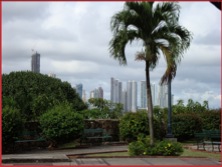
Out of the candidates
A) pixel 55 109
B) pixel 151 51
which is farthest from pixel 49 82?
pixel 151 51

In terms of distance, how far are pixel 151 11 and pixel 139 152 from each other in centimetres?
505

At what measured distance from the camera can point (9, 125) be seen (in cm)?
1853

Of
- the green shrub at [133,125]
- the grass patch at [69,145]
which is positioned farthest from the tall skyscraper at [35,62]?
the grass patch at [69,145]

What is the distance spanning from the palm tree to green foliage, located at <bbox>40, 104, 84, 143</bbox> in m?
5.20

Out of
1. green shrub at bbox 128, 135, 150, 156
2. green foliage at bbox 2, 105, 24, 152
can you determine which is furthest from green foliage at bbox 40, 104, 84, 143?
green shrub at bbox 128, 135, 150, 156

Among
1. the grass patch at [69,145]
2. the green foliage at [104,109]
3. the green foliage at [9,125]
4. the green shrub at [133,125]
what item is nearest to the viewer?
the green foliage at [9,125]

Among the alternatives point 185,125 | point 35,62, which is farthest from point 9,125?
point 35,62

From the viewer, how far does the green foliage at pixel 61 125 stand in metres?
20.3

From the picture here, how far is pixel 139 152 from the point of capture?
53.0 feet

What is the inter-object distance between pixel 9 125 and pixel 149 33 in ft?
22.6

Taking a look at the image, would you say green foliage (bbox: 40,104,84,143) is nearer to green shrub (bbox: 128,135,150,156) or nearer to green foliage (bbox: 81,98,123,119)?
green shrub (bbox: 128,135,150,156)

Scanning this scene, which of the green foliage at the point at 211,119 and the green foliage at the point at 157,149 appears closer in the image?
the green foliage at the point at 157,149

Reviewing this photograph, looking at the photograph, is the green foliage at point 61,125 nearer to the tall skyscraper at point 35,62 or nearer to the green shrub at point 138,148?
the green shrub at point 138,148

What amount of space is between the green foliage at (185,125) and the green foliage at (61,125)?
8.31 meters
